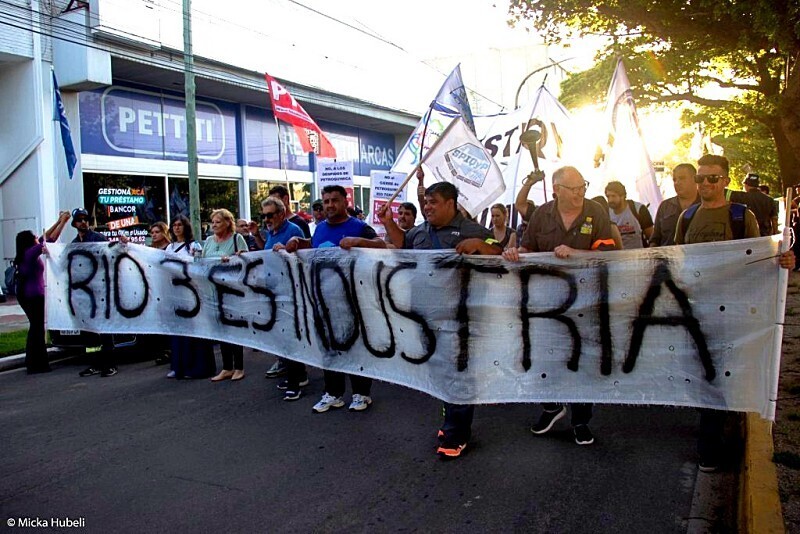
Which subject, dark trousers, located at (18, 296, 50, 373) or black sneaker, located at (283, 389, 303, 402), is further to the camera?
dark trousers, located at (18, 296, 50, 373)

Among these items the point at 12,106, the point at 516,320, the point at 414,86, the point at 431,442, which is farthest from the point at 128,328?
the point at 414,86

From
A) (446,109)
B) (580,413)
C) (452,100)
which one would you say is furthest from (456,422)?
(452,100)

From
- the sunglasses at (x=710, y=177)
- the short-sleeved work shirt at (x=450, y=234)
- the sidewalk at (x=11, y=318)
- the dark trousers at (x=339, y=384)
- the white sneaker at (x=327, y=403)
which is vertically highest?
the sunglasses at (x=710, y=177)

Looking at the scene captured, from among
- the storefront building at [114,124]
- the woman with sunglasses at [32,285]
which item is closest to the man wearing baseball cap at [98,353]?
the woman with sunglasses at [32,285]

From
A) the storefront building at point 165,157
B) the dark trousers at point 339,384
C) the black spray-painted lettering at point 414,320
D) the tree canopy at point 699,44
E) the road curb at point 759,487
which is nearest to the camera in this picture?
the road curb at point 759,487

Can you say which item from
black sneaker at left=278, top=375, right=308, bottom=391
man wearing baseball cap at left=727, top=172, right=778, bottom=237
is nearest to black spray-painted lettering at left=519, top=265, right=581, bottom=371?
black sneaker at left=278, top=375, right=308, bottom=391

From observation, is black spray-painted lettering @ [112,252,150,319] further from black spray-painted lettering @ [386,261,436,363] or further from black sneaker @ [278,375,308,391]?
black spray-painted lettering @ [386,261,436,363]

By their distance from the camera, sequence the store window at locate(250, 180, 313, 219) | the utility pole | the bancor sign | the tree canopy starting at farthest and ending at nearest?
the store window at locate(250, 180, 313, 219) < the bancor sign < the utility pole < the tree canopy

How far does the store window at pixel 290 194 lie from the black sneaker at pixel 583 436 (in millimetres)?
15291

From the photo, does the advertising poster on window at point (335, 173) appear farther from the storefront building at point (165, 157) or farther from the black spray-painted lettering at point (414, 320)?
the black spray-painted lettering at point (414, 320)

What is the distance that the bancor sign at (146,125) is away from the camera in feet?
51.7

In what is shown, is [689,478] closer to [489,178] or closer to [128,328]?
[489,178]

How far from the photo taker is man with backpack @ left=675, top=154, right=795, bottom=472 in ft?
13.6

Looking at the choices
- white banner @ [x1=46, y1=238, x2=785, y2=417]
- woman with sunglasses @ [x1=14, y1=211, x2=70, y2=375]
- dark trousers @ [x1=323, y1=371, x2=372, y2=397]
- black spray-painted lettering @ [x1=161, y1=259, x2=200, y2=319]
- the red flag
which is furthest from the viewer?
the red flag
